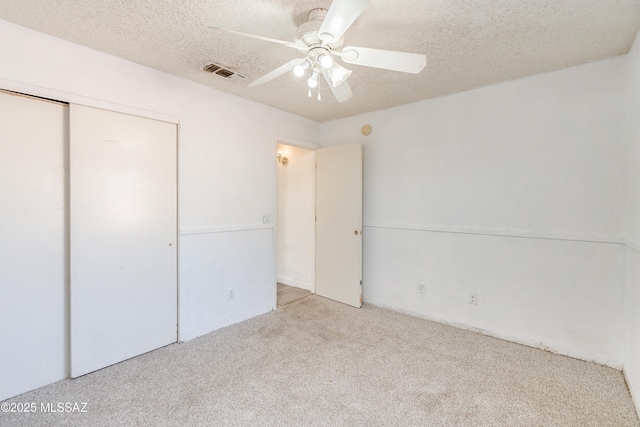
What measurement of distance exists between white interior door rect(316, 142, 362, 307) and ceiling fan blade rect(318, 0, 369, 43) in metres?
2.05

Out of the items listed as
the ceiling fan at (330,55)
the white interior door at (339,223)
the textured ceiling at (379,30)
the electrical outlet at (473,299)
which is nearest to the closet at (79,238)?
the textured ceiling at (379,30)

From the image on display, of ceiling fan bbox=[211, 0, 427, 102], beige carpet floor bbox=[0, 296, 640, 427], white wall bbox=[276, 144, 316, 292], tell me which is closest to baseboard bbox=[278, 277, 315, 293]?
white wall bbox=[276, 144, 316, 292]

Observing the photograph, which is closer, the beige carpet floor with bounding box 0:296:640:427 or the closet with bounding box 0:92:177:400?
the beige carpet floor with bounding box 0:296:640:427

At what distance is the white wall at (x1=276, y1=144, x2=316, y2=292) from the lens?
3963 mm

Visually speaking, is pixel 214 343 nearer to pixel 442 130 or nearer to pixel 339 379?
pixel 339 379

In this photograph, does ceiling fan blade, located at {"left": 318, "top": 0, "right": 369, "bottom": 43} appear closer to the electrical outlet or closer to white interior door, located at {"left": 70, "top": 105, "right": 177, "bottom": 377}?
white interior door, located at {"left": 70, "top": 105, "right": 177, "bottom": 377}

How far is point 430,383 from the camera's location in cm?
196

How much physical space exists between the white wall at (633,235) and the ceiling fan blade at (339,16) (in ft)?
6.31

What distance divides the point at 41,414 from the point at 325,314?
7.35 feet

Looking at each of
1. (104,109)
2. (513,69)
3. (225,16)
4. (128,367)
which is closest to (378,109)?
(513,69)

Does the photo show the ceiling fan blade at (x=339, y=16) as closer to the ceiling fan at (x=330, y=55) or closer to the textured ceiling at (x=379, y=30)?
the ceiling fan at (x=330, y=55)

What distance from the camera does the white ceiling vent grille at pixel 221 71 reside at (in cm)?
226

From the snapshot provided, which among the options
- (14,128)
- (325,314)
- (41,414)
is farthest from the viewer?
(325,314)

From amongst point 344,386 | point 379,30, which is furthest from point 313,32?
point 344,386
